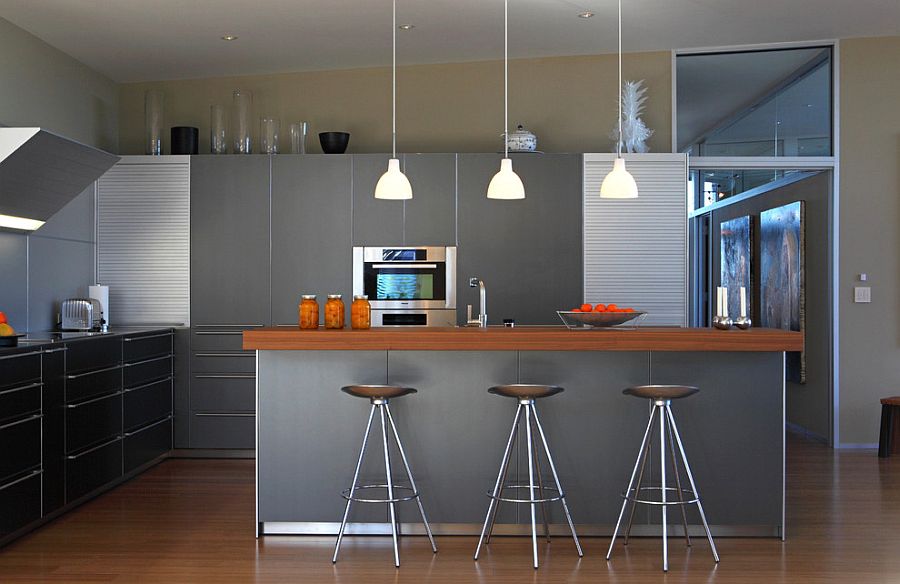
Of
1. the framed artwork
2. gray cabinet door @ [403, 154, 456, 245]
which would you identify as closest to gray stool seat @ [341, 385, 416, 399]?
gray cabinet door @ [403, 154, 456, 245]

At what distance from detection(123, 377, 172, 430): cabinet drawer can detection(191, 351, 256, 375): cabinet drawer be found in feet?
0.75

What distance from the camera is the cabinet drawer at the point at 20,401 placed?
4.32 m

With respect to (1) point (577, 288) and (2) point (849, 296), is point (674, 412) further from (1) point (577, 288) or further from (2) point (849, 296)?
(2) point (849, 296)

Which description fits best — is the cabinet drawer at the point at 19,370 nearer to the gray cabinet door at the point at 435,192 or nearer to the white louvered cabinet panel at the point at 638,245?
the gray cabinet door at the point at 435,192

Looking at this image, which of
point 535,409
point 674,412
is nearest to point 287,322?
point 535,409

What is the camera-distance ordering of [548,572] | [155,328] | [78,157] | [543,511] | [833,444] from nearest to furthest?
[548,572] → [543,511] → [78,157] → [155,328] → [833,444]

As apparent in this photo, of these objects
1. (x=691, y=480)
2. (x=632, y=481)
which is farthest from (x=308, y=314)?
(x=691, y=480)

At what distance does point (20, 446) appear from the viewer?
448 centimetres

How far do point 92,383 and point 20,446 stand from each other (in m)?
0.88

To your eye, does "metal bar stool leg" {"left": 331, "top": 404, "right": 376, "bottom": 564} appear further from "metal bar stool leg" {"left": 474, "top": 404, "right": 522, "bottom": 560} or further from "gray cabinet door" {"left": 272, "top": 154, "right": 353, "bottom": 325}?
"gray cabinet door" {"left": 272, "top": 154, "right": 353, "bottom": 325}

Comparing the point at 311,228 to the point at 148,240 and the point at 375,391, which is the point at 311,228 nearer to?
the point at 148,240

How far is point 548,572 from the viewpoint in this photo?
4.10 metres

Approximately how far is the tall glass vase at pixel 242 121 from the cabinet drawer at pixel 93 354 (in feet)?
6.33

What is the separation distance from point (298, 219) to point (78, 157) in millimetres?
1836
